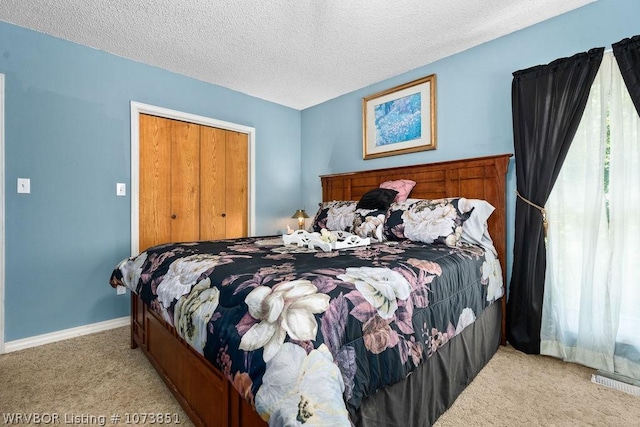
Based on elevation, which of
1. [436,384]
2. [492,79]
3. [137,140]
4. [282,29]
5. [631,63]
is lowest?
[436,384]

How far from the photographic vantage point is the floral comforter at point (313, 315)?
0.85m

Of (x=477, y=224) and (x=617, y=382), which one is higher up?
(x=477, y=224)

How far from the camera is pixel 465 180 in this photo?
8.28ft

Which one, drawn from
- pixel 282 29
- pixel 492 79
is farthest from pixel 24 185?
pixel 492 79

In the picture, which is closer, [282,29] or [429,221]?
[429,221]

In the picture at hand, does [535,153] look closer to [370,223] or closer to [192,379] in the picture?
[370,223]

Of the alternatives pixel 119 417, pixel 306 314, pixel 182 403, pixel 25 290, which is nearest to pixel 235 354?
pixel 306 314

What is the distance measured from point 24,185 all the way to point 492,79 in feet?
12.1

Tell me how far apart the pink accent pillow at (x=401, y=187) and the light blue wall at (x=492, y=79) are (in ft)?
0.96

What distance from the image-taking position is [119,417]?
1499mm

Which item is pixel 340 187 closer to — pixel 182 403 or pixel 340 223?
pixel 340 223

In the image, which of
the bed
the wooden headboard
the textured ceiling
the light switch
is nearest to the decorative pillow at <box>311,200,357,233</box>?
the wooden headboard

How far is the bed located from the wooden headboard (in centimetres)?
38

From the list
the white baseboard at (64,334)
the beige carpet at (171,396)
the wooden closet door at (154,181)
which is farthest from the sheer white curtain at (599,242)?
the white baseboard at (64,334)
